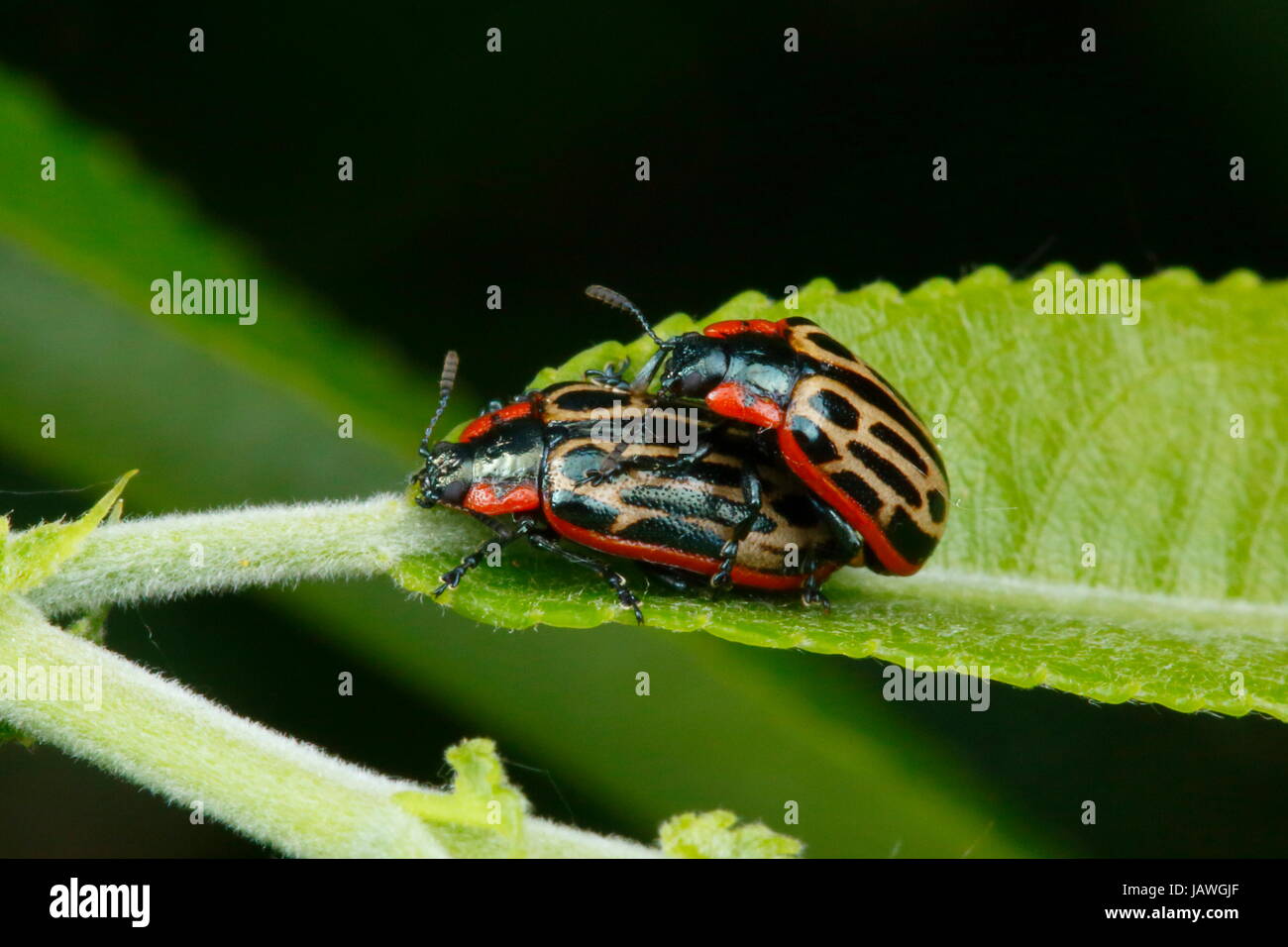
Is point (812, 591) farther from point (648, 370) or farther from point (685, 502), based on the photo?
point (648, 370)

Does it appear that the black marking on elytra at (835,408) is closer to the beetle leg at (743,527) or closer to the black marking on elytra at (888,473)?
the black marking on elytra at (888,473)

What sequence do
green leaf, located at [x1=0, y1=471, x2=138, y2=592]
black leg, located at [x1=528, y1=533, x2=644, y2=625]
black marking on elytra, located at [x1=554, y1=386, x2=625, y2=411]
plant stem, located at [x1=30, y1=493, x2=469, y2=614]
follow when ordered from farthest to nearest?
black marking on elytra, located at [x1=554, y1=386, x2=625, y2=411], black leg, located at [x1=528, y1=533, x2=644, y2=625], plant stem, located at [x1=30, y1=493, x2=469, y2=614], green leaf, located at [x1=0, y1=471, x2=138, y2=592]

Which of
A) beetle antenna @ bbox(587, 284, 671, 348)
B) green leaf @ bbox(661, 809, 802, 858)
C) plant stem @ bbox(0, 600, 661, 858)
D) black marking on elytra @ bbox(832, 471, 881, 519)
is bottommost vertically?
green leaf @ bbox(661, 809, 802, 858)

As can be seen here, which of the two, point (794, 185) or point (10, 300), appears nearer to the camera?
point (10, 300)

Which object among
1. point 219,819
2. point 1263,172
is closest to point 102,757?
point 219,819

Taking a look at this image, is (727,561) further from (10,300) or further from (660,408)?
(10,300)

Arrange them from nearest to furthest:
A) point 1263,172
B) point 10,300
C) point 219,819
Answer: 1. point 219,819
2. point 10,300
3. point 1263,172

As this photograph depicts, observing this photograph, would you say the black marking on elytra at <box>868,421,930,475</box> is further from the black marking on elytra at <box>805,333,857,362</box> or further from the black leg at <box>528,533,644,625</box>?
the black leg at <box>528,533,644,625</box>

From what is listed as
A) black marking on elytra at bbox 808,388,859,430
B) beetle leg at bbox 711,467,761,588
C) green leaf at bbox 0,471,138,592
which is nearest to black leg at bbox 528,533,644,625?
beetle leg at bbox 711,467,761,588

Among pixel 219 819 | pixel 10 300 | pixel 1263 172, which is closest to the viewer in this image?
pixel 219 819

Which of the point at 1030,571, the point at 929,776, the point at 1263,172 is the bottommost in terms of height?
the point at 929,776
